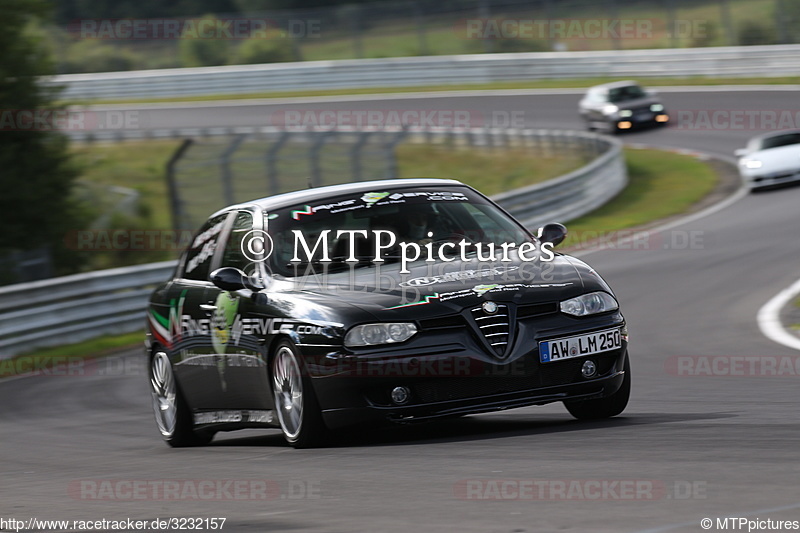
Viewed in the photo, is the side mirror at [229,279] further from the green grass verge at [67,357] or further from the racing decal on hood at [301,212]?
the green grass verge at [67,357]

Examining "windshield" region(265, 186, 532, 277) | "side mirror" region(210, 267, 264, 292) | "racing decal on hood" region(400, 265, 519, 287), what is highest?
"windshield" region(265, 186, 532, 277)

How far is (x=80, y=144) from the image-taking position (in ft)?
124

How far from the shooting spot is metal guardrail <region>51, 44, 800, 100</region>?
37750 mm

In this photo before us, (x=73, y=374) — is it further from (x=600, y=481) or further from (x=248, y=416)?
(x=600, y=481)

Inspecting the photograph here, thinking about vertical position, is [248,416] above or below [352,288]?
below

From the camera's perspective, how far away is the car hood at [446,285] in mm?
6656

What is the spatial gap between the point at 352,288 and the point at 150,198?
80.7 feet

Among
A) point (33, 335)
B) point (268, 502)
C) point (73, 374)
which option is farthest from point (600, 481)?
point (33, 335)

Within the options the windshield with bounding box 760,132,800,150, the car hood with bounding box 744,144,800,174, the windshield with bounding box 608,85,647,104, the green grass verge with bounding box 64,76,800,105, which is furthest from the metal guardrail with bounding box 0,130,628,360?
the green grass verge with bounding box 64,76,800,105

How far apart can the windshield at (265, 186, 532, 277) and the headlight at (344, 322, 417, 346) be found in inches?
29.8

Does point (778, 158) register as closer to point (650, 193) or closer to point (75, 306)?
point (650, 193)

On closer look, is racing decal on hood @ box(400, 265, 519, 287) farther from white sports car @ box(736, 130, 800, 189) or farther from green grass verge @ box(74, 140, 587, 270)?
white sports car @ box(736, 130, 800, 189)

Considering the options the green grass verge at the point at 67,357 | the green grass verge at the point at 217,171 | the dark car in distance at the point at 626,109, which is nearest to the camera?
the green grass verge at the point at 67,357

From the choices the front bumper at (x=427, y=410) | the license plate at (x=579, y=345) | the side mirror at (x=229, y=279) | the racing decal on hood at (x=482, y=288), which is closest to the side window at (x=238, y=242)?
the side mirror at (x=229, y=279)
